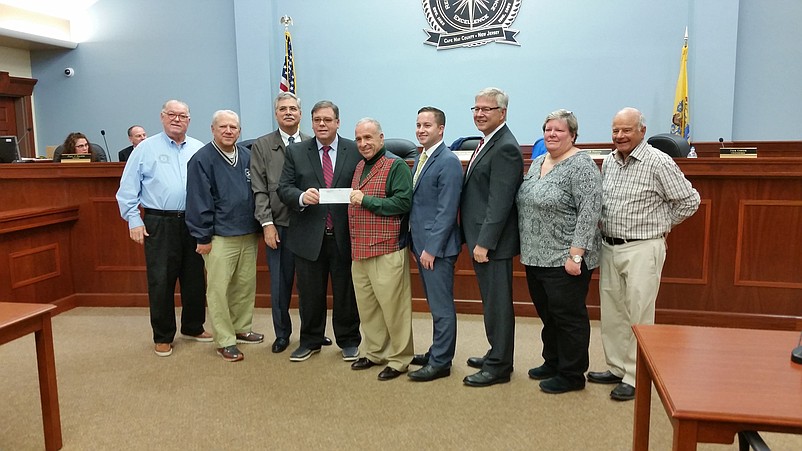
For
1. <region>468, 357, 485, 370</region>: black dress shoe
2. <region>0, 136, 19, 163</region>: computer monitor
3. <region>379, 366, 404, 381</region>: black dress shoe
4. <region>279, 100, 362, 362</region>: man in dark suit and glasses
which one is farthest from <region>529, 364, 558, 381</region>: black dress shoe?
<region>0, 136, 19, 163</region>: computer monitor

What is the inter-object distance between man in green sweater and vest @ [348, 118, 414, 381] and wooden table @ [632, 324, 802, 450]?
1310mm

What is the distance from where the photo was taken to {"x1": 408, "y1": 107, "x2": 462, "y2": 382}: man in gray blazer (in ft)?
9.03

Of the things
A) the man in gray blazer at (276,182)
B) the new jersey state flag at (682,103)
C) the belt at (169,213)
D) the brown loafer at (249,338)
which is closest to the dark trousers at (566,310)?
the man in gray blazer at (276,182)

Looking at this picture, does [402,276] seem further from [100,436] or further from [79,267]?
[79,267]

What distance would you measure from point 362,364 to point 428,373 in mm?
393

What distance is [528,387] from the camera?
2863 millimetres

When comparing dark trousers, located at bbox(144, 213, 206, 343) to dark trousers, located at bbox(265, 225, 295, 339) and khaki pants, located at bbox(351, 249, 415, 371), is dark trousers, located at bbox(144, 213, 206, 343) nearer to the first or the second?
dark trousers, located at bbox(265, 225, 295, 339)

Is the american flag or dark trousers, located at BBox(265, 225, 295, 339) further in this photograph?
the american flag

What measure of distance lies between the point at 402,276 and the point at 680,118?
4645mm

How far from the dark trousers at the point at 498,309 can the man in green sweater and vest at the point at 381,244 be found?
0.42m

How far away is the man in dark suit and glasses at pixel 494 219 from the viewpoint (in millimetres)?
2652

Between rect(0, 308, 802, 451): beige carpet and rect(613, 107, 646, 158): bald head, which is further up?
rect(613, 107, 646, 158): bald head

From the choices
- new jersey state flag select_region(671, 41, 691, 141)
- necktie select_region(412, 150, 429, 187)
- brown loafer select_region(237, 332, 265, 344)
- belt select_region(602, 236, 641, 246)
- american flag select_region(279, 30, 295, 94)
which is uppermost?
american flag select_region(279, 30, 295, 94)

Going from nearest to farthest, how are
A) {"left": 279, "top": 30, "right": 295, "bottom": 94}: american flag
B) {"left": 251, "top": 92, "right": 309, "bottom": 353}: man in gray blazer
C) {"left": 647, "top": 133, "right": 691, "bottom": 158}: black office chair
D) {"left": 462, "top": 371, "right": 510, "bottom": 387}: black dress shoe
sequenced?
{"left": 462, "top": 371, "right": 510, "bottom": 387}: black dress shoe < {"left": 251, "top": 92, "right": 309, "bottom": 353}: man in gray blazer < {"left": 647, "top": 133, "right": 691, "bottom": 158}: black office chair < {"left": 279, "top": 30, "right": 295, "bottom": 94}: american flag
